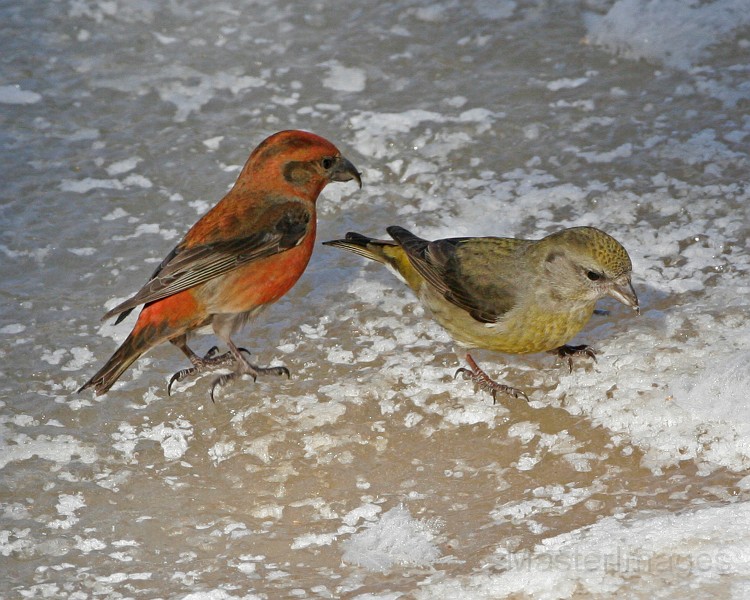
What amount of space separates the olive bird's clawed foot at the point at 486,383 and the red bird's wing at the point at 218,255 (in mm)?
1039

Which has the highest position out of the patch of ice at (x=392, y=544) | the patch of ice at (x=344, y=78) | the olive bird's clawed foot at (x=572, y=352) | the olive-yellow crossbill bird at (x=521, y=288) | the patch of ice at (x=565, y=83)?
the patch of ice at (x=344, y=78)

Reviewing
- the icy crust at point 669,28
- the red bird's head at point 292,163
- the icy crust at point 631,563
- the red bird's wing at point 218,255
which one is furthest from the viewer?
the icy crust at point 669,28

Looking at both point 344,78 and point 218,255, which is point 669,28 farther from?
point 218,255

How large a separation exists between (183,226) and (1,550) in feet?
7.97

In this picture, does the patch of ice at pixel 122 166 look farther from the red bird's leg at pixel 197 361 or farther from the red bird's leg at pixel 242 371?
the red bird's leg at pixel 242 371

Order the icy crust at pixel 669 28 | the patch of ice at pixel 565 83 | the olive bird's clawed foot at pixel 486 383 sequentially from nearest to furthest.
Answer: the olive bird's clawed foot at pixel 486 383 → the patch of ice at pixel 565 83 → the icy crust at pixel 669 28

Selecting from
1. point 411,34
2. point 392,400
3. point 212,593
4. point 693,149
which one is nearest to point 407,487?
point 392,400

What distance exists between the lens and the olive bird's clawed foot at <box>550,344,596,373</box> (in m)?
4.83

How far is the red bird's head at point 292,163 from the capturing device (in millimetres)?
5293

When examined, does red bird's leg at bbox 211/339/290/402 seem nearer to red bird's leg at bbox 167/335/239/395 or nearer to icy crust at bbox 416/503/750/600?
red bird's leg at bbox 167/335/239/395

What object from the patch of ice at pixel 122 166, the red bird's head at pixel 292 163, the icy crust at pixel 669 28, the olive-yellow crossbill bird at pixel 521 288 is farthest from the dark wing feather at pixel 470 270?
the icy crust at pixel 669 28

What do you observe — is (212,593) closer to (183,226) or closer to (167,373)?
(167,373)

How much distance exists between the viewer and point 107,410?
16.0 feet

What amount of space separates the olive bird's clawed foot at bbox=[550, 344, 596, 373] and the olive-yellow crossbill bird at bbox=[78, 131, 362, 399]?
1302mm
